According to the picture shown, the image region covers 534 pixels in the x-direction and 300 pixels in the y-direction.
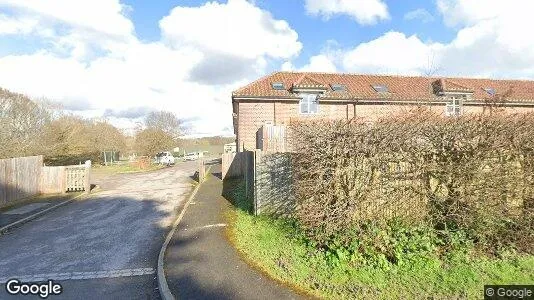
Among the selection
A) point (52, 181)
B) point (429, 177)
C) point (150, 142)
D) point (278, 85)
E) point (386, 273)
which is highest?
point (278, 85)

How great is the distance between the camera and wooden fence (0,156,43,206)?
12219 mm

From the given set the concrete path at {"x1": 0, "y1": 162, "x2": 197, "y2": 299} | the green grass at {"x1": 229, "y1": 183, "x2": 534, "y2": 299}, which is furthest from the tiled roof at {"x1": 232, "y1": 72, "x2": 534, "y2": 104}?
the green grass at {"x1": 229, "y1": 183, "x2": 534, "y2": 299}

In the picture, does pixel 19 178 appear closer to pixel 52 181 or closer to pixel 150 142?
pixel 52 181

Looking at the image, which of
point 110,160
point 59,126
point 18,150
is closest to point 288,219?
point 18,150

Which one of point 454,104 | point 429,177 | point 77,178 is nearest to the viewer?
point 429,177

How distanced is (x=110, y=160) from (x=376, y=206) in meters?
41.1

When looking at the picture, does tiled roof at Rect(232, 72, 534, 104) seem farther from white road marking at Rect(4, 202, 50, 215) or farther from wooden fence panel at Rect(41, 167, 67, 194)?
white road marking at Rect(4, 202, 50, 215)

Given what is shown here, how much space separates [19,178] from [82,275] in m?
10.6

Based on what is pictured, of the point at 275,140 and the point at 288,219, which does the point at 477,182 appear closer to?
the point at 288,219

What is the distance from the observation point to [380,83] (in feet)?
76.3

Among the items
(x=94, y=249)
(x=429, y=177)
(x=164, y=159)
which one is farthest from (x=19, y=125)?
(x=429, y=177)

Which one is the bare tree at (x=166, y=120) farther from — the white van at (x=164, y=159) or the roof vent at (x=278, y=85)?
the roof vent at (x=278, y=85)

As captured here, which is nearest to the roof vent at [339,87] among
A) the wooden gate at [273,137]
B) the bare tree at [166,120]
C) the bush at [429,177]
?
the wooden gate at [273,137]

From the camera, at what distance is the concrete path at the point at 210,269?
4602 mm
